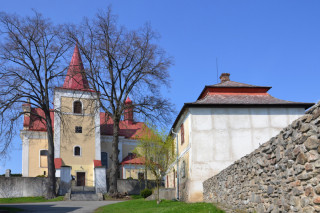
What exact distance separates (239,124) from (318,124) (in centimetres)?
1601

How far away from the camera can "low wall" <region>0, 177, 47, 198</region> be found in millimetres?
29875

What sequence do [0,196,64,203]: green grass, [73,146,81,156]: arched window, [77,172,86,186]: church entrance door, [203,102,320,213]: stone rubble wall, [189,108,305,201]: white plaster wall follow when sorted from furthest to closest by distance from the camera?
1. [73,146,81,156]: arched window
2. [77,172,86,186]: church entrance door
3. [0,196,64,203]: green grass
4. [189,108,305,201]: white plaster wall
5. [203,102,320,213]: stone rubble wall

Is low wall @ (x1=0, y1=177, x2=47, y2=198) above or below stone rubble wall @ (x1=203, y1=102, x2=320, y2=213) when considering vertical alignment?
below

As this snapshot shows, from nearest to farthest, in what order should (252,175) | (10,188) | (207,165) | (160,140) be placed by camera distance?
(252,175)
(207,165)
(160,140)
(10,188)

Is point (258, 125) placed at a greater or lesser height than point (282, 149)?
greater

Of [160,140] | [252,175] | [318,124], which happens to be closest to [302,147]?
[318,124]

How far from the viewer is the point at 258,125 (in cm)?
2100

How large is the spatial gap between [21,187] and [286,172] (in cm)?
2830

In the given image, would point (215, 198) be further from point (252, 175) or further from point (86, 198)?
point (86, 198)

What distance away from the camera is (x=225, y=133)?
20.8m

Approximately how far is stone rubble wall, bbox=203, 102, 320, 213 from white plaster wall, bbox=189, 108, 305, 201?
34.4 feet

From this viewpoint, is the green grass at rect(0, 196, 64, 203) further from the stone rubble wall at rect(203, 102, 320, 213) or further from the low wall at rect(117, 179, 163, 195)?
the stone rubble wall at rect(203, 102, 320, 213)

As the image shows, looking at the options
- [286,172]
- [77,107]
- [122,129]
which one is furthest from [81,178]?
[286,172]

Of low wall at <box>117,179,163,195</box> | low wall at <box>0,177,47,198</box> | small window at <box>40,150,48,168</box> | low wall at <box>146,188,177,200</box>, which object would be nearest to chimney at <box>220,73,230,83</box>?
low wall at <box>146,188,177,200</box>
